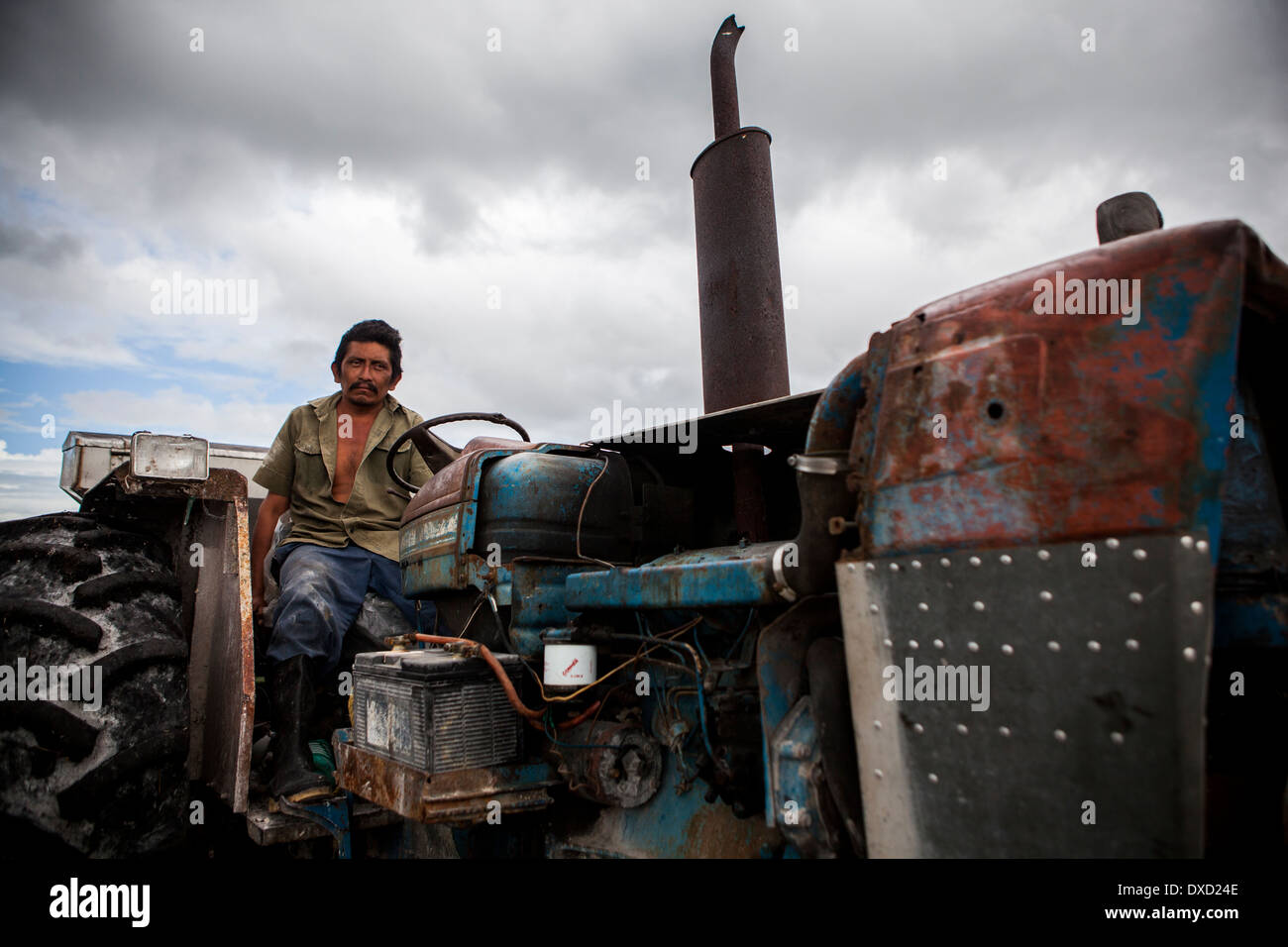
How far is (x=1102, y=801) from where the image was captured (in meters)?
0.97

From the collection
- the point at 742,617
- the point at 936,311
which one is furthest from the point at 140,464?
the point at 936,311

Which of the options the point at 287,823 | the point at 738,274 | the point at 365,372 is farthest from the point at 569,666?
the point at 738,274

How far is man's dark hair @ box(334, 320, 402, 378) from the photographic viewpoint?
3.13m

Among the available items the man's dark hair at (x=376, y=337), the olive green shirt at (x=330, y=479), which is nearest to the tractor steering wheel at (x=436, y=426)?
the olive green shirt at (x=330, y=479)

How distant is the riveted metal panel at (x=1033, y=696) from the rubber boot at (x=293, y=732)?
162cm

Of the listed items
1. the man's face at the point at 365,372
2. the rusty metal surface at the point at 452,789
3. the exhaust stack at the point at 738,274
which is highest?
the exhaust stack at the point at 738,274

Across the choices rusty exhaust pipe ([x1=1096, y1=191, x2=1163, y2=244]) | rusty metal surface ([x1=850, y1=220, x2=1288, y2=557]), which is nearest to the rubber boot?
rusty metal surface ([x1=850, y1=220, x2=1288, y2=557])

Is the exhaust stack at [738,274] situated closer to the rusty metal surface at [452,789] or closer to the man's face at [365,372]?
the man's face at [365,372]

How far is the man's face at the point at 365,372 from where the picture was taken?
3.10m

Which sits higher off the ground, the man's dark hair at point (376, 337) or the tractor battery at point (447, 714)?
the man's dark hair at point (376, 337)

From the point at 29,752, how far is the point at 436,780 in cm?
94

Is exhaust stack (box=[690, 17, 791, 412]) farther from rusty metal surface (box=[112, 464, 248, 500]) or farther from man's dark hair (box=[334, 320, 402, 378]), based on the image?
rusty metal surface (box=[112, 464, 248, 500])

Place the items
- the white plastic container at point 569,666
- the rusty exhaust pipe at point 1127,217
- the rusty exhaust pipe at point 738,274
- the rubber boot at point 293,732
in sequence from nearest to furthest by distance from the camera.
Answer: the rusty exhaust pipe at point 1127,217 → the white plastic container at point 569,666 → the rubber boot at point 293,732 → the rusty exhaust pipe at point 738,274
